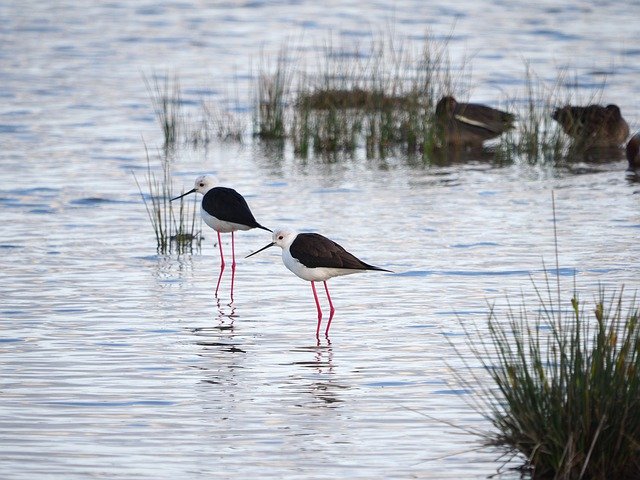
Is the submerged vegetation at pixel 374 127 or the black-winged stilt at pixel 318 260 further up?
the submerged vegetation at pixel 374 127

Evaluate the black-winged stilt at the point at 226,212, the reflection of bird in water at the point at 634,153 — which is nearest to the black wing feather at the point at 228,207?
the black-winged stilt at the point at 226,212

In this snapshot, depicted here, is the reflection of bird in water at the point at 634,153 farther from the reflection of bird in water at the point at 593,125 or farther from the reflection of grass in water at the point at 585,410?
the reflection of grass in water at the point at 585,410

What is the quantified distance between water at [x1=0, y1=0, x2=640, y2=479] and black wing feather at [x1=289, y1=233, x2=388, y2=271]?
460mm

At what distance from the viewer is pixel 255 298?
11.1 m

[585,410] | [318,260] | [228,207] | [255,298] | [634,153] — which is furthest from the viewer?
[634,153]

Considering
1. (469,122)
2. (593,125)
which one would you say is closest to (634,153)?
(593,125)

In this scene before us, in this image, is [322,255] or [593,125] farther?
[593,125]

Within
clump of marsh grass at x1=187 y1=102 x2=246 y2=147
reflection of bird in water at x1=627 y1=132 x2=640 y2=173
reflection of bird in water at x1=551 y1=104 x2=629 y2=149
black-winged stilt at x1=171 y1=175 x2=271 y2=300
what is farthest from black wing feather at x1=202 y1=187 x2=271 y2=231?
clump of marsh grass at x1=187 y1=102 x2=246 y2=147

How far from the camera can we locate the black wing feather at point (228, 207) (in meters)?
11.9

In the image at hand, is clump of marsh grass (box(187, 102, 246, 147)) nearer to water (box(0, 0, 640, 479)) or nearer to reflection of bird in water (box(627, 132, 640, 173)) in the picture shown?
water (box(0, 0, 640, 479))

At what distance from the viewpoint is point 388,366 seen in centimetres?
863

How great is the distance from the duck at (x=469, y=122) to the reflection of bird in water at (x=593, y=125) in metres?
0.98

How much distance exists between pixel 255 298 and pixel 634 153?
8725 millimetres

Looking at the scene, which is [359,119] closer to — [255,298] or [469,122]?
[469,122]
